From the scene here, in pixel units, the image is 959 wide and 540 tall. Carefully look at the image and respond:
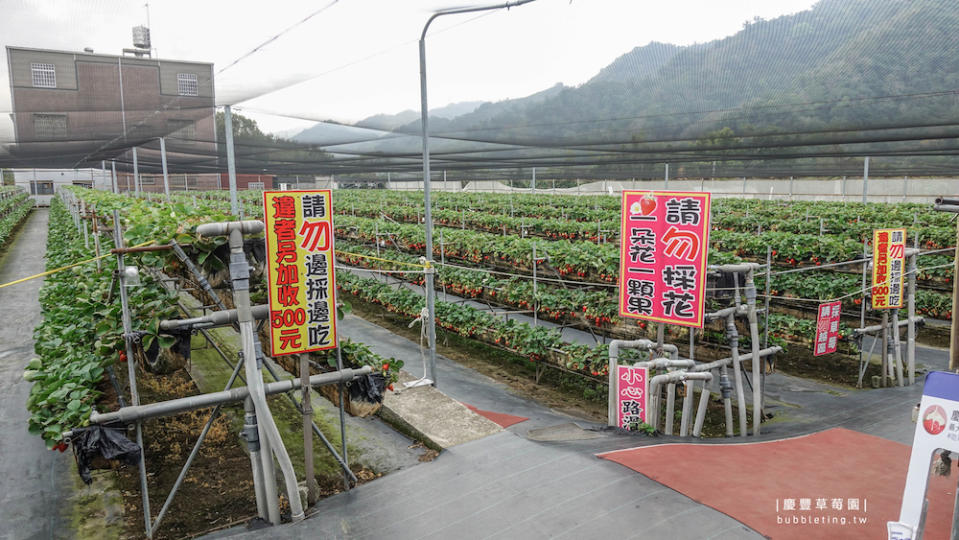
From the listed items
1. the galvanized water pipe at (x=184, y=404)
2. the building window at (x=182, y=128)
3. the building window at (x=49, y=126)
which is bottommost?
the galvanized water pipe at (x=184, y=404)

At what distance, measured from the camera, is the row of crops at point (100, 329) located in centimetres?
437

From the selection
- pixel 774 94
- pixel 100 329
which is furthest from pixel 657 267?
pixel 774 94

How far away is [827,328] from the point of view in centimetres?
816

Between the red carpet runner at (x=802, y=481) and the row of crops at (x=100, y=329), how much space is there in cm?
278

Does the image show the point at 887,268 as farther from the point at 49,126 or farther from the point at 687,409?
the point at 49,126

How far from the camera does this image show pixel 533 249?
32.2 ft

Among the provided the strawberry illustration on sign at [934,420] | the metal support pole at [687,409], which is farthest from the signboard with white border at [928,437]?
the metal support pole at [687,409]

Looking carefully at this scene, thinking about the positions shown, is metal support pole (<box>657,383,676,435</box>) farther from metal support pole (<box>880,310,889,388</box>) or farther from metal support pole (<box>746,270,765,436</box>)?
metal support pole (<box>880,310,889,388</box>)

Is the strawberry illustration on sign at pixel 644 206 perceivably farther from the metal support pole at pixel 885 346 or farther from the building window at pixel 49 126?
the building window at pixel 49 126

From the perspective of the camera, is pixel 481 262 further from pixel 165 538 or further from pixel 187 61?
pixel 165 538

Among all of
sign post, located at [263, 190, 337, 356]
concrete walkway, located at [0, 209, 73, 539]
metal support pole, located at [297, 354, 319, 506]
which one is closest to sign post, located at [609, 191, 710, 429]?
sign post, located at [263, 190, 337, 356]

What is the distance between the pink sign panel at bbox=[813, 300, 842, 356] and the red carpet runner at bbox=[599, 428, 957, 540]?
2.35 m

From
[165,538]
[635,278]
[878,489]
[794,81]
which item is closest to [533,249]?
[635,278]

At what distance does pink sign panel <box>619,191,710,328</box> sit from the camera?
5641 mm
